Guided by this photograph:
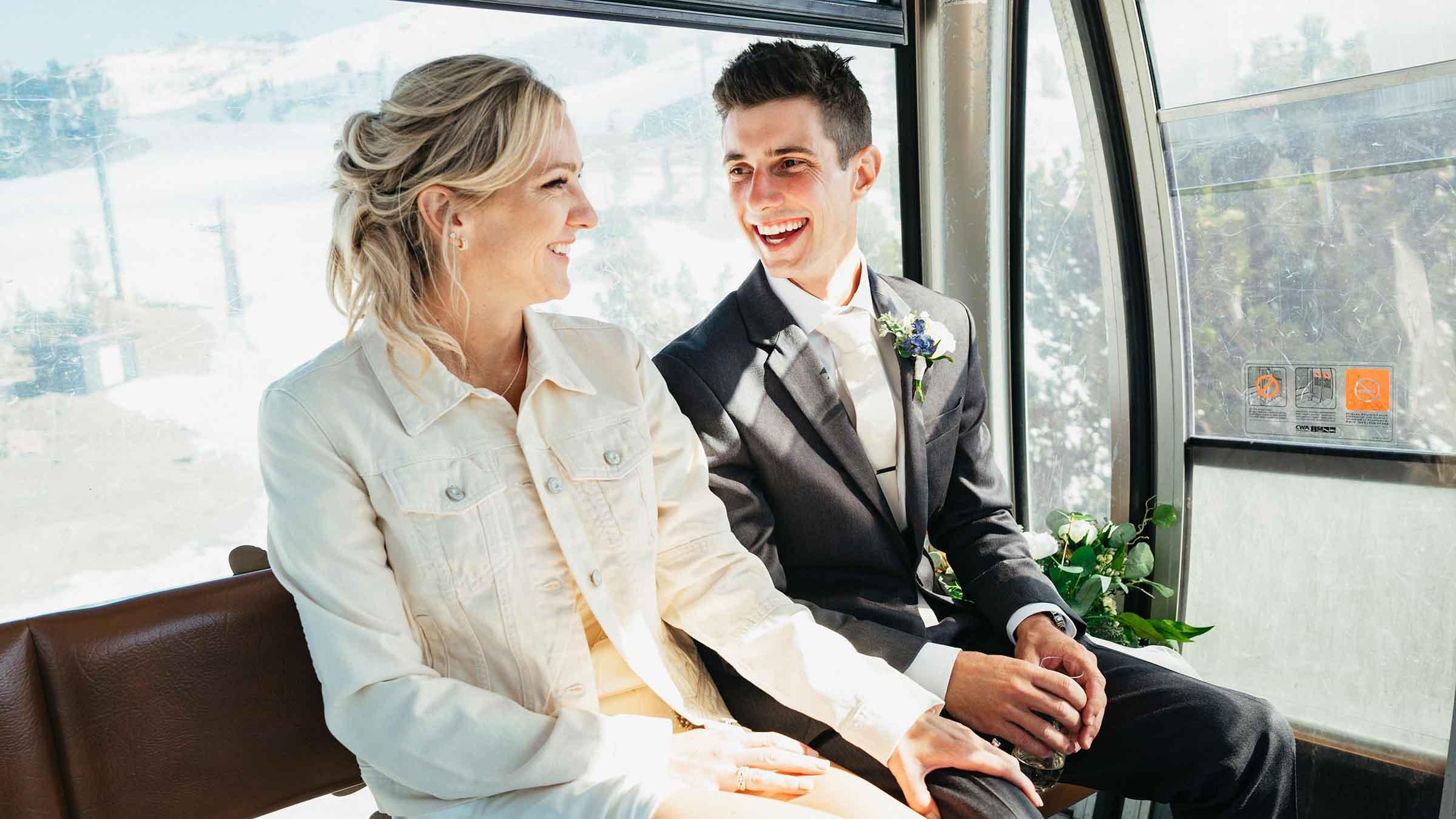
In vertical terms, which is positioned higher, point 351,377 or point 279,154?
point 279,154

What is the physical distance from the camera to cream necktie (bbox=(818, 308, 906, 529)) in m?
2.15

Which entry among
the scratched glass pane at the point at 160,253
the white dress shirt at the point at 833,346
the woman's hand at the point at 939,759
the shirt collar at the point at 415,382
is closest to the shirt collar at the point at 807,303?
the white dress shirt at the point at 833,346

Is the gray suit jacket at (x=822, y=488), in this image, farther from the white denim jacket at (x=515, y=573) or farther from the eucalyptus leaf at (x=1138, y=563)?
the eucalyptus leaf at (x=1138, y=563)

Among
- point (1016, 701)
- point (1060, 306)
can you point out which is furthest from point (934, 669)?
point (1060, 306)

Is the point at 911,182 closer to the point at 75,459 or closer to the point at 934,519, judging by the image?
the point at 934,519

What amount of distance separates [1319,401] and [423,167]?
2.43 m

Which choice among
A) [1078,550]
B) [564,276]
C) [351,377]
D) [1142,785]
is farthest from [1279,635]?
[351,377]

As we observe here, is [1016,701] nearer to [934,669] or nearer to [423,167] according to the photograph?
[934,669]

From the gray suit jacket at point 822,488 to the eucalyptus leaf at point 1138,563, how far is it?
1.09 meters

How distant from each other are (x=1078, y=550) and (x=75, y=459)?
8.57 feet

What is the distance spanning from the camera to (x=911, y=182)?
136 inches

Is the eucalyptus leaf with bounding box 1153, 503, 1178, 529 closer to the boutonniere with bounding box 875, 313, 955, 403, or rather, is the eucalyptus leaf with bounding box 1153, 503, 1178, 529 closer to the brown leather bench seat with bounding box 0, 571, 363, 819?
the boutonniere with bounding box 875, 313, 955, 403

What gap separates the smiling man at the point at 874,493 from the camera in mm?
1858

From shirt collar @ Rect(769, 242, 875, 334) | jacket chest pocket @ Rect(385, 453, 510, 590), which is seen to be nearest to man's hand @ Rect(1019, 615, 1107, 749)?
shirt collar @ Rect(769, 242, 875, 334)
